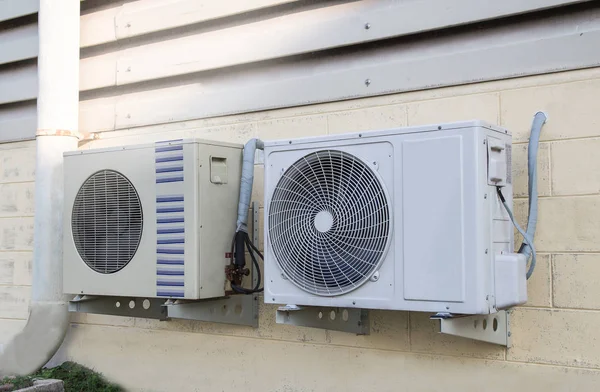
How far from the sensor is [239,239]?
336cm

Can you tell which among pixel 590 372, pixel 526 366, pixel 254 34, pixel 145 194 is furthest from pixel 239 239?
pixel 590 372

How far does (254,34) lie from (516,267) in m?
1.78

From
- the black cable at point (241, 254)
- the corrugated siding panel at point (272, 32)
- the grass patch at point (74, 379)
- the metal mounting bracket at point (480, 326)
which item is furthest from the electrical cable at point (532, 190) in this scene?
the grass patch at point (74, 379)

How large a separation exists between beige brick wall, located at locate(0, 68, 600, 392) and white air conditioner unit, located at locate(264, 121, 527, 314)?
0.21 m

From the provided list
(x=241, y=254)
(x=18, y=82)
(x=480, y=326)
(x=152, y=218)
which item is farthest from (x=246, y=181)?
(x=18, y=82)

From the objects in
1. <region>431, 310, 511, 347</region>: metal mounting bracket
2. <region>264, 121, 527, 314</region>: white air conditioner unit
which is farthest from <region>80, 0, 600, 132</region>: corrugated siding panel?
<region>431, 310, 511, 347</region>: metal mounting bracket

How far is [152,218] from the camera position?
338cm

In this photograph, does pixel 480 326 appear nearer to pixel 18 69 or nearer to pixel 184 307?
pixel 184 307

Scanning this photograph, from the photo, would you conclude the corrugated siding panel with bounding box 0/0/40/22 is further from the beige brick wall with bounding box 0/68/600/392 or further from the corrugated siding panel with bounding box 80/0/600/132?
the beige brick wall with bounding box 0/68/600/392

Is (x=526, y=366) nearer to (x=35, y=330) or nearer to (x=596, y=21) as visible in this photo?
(x=596, y=21)

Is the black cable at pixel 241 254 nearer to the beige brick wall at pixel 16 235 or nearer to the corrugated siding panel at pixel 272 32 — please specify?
the corrugated siding panel at pixel 272 32

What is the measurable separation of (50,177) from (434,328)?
2219 millimetres

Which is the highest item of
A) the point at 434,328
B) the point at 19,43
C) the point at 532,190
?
the point at 19,43

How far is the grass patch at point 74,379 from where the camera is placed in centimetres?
404
